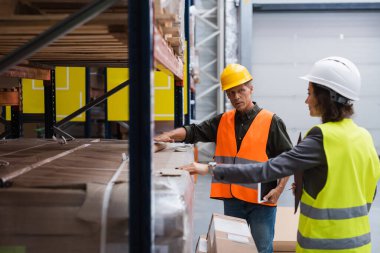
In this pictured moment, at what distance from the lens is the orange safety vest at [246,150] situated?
383 centimetres

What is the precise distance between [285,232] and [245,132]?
1.32 metres

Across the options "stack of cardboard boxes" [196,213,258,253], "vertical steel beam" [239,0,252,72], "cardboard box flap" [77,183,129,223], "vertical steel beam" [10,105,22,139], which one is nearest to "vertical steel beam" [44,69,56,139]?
"vertical steel beam" [10,105,22,139]

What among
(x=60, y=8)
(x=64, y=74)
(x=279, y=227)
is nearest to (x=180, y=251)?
(x=60, y=8)

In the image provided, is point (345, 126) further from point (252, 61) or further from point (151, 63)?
point (252, 61)

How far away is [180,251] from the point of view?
1.58 metres

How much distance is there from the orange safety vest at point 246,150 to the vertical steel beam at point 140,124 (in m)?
2.36

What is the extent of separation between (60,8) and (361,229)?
199cm

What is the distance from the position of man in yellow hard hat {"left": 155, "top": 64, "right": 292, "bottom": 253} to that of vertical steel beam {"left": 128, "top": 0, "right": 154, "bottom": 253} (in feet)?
7.10

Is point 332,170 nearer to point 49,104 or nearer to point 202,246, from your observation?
point 202,246

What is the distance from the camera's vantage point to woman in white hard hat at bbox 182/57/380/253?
2549mm

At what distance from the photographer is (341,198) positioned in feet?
8.39

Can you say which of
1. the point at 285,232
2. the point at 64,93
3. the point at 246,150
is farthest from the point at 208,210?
the point at 246,150

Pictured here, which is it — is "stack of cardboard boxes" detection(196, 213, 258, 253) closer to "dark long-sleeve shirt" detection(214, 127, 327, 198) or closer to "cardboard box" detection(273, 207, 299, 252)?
"dark long-sleeve shirt" detection(214, 127, 327, 198)

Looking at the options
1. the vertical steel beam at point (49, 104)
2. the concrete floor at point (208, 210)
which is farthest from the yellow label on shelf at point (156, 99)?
the vertical steel beam at point (49, 104)
